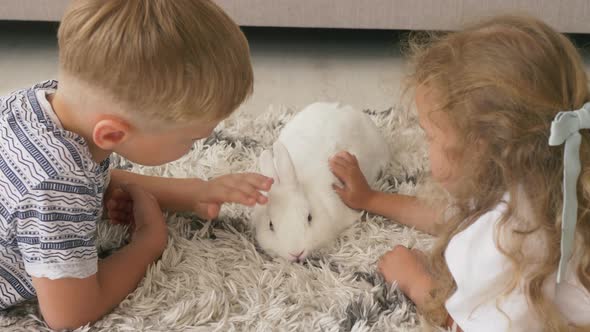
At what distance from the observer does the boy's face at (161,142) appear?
3.00 feet

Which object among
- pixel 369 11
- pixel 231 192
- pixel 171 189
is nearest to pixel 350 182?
pixel 231 192

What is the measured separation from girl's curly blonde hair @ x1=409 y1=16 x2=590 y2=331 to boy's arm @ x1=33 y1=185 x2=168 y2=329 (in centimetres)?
48

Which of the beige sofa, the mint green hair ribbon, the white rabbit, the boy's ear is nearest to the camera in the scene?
the mint green hair ribbon

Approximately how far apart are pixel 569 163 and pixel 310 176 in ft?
1.57

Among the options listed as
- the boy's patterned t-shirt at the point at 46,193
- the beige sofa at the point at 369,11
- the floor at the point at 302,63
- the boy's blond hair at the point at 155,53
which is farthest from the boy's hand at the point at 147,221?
the beige sofa at the point at 369,11

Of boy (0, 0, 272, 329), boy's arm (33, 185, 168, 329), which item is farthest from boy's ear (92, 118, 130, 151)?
boy's arm (33, 185, 168, 329)

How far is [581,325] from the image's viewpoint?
2.90 ft

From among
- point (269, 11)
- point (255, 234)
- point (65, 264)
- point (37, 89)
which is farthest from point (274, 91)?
point (65, 264)

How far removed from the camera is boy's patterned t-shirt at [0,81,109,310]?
0.88 m

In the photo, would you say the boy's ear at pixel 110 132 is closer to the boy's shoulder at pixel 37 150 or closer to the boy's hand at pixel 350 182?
the boy's shoulder at pixel 37 150

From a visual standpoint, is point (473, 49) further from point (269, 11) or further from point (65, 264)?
point (269, 11)

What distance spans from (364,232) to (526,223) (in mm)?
380

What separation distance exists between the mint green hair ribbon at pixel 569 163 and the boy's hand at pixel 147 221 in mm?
574

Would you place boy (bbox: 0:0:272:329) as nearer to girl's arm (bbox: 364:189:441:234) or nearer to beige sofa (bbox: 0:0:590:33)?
girl's arm (bbox: 364:189:441:234)
